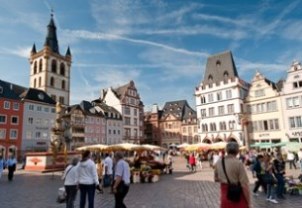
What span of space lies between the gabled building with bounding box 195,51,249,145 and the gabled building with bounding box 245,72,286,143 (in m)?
1.88

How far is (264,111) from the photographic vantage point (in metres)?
47.9

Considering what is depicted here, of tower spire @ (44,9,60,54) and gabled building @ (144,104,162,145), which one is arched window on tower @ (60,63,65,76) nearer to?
tower spire @ (44,9,60,54)

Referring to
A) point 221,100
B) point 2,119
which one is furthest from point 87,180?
point 2,119

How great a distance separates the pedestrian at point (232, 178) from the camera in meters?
4.77

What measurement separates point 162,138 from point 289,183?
74735 mm

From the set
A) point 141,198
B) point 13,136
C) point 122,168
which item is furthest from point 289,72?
point 13,136

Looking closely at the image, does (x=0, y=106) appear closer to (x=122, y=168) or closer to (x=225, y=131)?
(x=225, y=131)

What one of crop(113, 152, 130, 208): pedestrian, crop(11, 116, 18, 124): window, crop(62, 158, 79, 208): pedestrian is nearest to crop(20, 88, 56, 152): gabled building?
crop(11, 116, 18, 124): window

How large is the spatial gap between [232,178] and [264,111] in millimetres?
46719

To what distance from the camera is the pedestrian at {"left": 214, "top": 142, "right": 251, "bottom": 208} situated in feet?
15.6

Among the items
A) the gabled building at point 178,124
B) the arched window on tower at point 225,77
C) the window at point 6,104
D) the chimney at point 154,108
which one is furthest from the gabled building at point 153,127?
the window at point 6,104

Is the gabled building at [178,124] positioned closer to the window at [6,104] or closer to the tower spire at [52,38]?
the tower spire at [52,38]

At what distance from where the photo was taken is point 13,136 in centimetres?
5228

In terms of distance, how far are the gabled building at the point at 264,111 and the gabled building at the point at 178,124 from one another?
1265 inches
